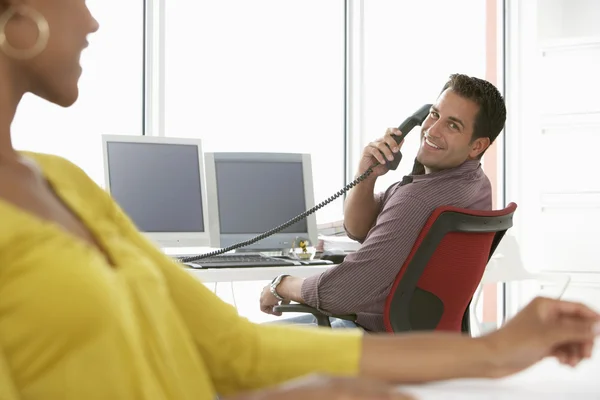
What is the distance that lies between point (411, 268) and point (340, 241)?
1362 millimetres

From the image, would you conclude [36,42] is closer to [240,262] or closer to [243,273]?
[243,273]

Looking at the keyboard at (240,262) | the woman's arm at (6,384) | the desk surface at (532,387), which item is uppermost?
the woman's arm at (6,384)

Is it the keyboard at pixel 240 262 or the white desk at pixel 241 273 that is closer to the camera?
the white desk at pixel 241 273

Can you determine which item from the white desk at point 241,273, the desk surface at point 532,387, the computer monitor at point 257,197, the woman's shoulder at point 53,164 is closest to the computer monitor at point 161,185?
the computer monitor at point 257,197

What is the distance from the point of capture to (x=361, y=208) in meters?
2.80

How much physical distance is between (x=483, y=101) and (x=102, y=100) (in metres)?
2.20

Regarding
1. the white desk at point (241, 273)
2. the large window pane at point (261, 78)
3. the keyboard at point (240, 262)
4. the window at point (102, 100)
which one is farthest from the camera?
the large window pane at point (261, 78)

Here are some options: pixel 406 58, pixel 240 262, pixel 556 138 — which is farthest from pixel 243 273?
pixel 556 138

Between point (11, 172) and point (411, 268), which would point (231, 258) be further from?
point (11, 172)

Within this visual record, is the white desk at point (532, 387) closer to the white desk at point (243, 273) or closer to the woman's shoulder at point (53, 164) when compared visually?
the woman's shoulder at point (53, 164)

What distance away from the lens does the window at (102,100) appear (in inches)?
152

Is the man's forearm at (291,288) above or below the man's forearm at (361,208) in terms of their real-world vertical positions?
below

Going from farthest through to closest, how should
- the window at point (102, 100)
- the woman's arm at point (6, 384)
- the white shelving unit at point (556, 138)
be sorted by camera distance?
the white shelving unit at point (556, 138) → the window at point (102, 100) → the woman's arm at point (6, 384)

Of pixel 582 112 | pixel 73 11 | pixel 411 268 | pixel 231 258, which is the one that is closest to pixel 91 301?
pixel 73 11
